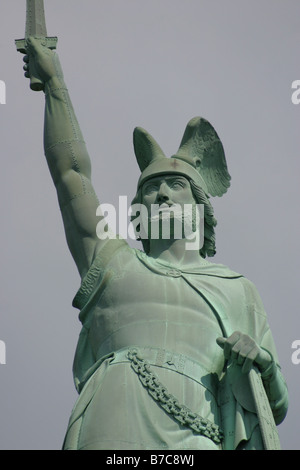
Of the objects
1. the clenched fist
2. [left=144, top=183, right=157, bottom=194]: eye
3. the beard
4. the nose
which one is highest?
the clenched fist

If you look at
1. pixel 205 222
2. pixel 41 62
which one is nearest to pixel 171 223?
pixel 205 222

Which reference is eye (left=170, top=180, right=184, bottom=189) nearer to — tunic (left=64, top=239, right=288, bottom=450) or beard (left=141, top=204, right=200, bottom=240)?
beard (left=141, top=204, right=200, bottom=240)

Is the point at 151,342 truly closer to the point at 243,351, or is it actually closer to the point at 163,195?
the point at 243,351

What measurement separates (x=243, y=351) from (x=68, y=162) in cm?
357

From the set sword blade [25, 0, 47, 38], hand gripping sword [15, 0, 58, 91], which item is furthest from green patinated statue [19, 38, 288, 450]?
sword blade [25, 0, 47, 38]

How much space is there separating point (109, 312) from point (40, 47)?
13.4 ft

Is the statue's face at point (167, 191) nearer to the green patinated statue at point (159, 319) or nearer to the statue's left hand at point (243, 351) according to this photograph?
the green patinated statue at point (159, 319)

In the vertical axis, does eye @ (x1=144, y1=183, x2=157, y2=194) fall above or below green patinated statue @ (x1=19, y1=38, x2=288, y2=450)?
above

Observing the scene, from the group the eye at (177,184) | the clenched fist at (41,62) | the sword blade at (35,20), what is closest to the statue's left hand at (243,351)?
the eye at (177,184)

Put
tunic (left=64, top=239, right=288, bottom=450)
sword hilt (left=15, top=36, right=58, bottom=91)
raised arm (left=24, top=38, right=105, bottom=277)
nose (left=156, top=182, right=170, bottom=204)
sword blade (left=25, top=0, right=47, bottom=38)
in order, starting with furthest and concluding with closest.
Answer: sword blade (left=25, top=0, right=47, bottom=38) → sword hilt (left=15, top=36, right=58, bottom=91) → nose (left=156, top=182, right=170, bottom=204) → raised arm (left=24, top=38, right=105, bottom=277) → tunic (left=64, top=239, right=288, bottom=450)

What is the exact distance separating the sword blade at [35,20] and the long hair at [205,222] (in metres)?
2.74

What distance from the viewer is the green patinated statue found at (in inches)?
617

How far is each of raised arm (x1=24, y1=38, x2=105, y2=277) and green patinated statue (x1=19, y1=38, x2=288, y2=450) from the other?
13 mm
